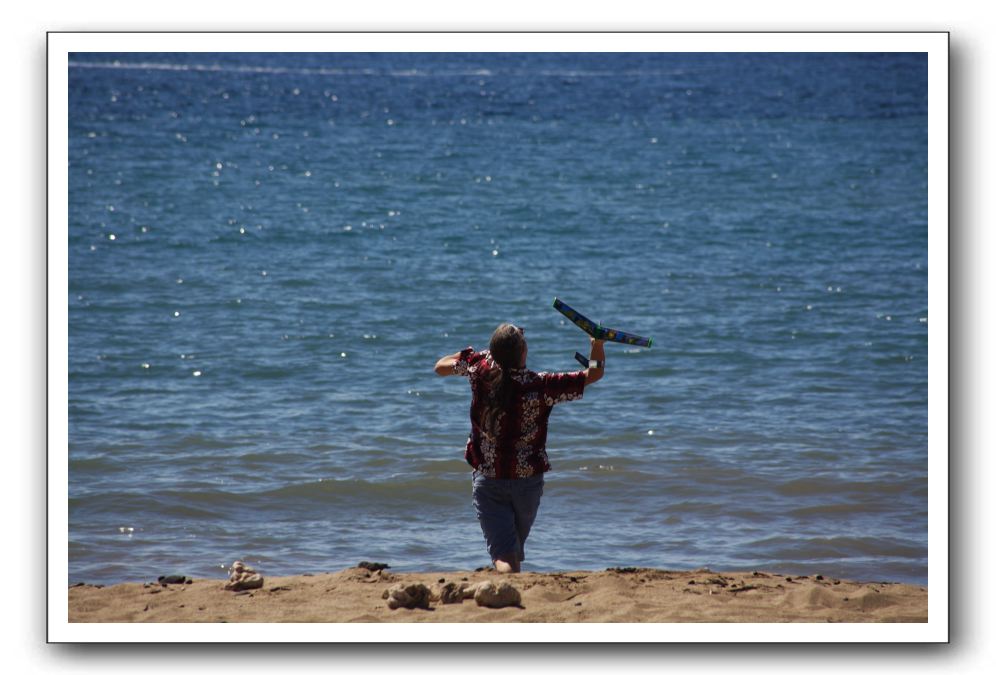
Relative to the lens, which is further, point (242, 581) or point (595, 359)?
point (242, 581)

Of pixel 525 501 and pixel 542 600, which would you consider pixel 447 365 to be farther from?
pixel 542 600

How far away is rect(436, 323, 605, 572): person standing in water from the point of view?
5746 millimetres

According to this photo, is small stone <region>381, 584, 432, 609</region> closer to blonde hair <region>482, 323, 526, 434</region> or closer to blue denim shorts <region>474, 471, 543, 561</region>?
blue denim shorts <region>474, 471, 543, 561</region>

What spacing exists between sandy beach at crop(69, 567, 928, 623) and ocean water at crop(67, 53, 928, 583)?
1.19 metres

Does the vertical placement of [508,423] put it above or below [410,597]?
above

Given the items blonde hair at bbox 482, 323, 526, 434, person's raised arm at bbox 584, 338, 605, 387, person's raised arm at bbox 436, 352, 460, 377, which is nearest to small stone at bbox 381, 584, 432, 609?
blonde hair at bbox 482, 323, 526, 434

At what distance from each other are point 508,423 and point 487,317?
8.96 metres

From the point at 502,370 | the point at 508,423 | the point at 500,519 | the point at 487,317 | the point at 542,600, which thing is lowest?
the point at 542,600

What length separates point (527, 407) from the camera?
5824 mm
